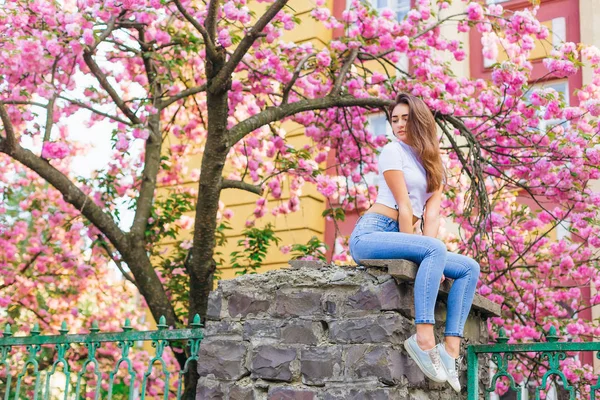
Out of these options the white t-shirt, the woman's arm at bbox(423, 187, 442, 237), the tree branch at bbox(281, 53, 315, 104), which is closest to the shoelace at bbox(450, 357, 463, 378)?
the woman's arm at bbox(423, 187, 442, 237)

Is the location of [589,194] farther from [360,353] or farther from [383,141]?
[360,353]

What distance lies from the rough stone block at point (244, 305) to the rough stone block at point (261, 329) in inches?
2.4

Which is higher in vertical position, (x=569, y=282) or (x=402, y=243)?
(x=569, y=282)

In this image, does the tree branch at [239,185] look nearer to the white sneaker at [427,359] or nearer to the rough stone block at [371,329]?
the rough stone block at [371,329]

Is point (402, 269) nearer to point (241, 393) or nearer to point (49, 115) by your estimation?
point (241, 393)

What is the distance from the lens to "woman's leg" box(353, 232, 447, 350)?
13.7 feet

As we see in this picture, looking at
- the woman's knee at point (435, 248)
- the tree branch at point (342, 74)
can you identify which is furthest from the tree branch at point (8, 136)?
the woman's knee at point (435, 248)

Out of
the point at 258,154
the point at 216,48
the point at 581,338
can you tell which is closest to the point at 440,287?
the point at 216,48

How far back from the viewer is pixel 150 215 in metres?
8.88

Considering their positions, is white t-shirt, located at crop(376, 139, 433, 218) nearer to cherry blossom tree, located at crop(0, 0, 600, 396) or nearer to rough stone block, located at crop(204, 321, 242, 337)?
rough stone block, located at crop(204, 321, 242, 337)

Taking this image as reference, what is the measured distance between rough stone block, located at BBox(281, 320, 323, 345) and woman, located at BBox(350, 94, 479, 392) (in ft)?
1.48

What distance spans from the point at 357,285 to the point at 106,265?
9.45 metres

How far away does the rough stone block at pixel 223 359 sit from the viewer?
14.9ft

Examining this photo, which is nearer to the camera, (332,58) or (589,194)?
(589,194)
